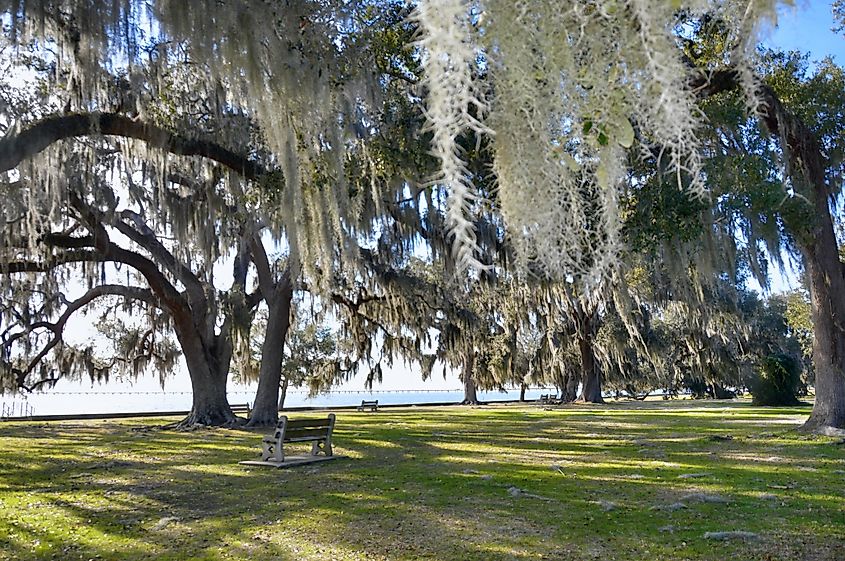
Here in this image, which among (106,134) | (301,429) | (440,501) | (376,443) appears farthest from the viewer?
(376,443)

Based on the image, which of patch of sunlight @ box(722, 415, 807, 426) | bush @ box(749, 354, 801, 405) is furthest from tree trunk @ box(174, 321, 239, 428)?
bush @ box(749, 354, 801, 405)

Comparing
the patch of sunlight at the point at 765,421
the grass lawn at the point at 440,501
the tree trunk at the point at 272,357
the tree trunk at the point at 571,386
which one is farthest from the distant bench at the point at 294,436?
the tree trunk at the point at 571,386

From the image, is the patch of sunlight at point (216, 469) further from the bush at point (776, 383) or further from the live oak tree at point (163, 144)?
the bush at point (776, 383)

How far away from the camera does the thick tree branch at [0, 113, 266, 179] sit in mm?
6762

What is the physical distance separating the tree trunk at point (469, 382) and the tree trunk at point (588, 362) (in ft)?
14.0

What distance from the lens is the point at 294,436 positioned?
28.1ft

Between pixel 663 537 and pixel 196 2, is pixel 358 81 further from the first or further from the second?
pixel 663 537

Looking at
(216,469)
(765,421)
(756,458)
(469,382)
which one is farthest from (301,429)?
(469,382)

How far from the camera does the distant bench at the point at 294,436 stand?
8.34 meters

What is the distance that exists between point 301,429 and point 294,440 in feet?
0.96

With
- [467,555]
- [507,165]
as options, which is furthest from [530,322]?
[507,165]

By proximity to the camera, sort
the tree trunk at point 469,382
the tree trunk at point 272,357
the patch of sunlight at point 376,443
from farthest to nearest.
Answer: the tree trunk at point 469,382, the tree trunk at point 272,357, the patch of sunlight at point 376,443

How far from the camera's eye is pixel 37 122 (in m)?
7.15

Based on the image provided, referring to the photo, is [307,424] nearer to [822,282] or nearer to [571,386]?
[822,282]
